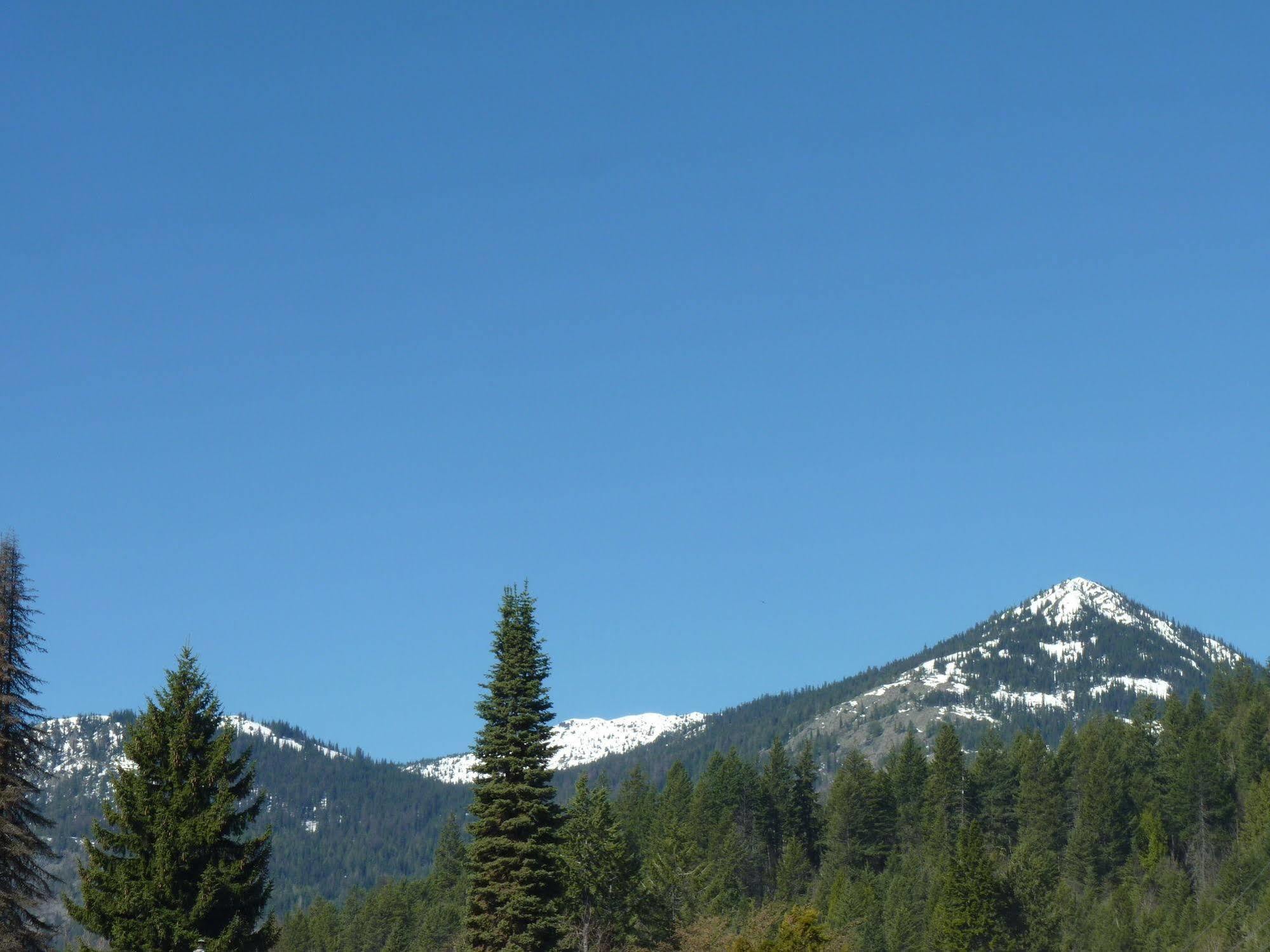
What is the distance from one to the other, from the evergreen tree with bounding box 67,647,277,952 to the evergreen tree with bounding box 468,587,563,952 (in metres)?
18.0

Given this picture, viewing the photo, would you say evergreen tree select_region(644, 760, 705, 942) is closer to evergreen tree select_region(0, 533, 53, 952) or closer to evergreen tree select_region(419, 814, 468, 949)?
evergreen tree select_region(419, 814, 468, 949)

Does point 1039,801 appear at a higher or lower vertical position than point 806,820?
higher

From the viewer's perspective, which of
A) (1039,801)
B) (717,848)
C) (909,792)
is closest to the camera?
(717,848)

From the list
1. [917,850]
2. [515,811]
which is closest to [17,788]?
[515,811]

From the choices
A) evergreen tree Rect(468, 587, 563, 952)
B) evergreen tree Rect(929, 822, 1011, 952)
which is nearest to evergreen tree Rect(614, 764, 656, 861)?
evergreen tree Rect(929, 822, 1011, 952)

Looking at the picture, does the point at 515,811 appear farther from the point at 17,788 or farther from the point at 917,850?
the point at 917,850

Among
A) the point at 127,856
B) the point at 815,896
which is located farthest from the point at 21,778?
the point at 815,896

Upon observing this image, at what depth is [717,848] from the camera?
145 meters

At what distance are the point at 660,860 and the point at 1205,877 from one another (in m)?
58.6

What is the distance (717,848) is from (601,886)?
6359 centimetres

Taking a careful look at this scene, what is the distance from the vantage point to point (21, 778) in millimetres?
43938

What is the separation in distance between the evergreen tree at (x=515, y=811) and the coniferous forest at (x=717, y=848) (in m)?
0.10

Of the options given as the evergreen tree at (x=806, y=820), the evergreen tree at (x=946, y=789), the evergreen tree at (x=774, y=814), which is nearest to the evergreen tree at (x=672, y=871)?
the evergreen tree at (x=774, y=814)

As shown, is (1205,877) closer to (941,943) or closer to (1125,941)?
(1125,941)
